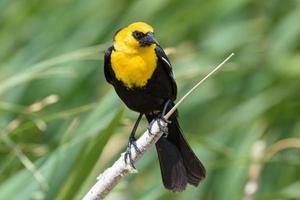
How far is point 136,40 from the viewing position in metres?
1.77

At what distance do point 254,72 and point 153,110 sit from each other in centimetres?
109

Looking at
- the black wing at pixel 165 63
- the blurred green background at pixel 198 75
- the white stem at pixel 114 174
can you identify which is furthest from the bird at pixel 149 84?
the blurred green background at pixel 198 75

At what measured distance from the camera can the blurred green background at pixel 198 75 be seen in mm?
2492

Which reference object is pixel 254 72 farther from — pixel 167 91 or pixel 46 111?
pixel 167 91

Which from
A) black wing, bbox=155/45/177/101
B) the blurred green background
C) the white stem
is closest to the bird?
black wing, bbox=155/45/177/101

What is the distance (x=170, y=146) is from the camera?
5.94 feet

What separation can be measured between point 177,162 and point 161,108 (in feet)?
0.32

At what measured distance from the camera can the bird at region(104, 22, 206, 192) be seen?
1.75m

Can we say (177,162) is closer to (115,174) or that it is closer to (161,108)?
(161,108)

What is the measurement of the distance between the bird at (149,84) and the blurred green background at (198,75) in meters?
0.41

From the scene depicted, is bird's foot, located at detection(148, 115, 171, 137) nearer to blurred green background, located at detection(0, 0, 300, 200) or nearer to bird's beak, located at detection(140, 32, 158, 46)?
bird's beak, located at detection(140, 32, 158, 46)

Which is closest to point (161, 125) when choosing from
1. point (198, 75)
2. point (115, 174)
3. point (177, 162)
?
point (115, 174)

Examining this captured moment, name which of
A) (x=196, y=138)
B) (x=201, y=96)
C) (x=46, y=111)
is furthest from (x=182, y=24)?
(x=196, y=138)

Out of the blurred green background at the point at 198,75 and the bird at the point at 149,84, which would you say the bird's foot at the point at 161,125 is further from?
the blurred green background at the point at 198,75
